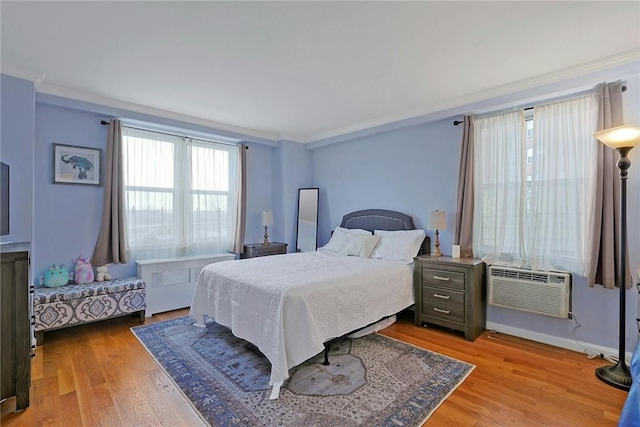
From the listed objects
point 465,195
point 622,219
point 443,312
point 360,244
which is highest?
point 465,195

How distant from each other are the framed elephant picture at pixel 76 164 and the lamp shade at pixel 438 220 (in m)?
4.06

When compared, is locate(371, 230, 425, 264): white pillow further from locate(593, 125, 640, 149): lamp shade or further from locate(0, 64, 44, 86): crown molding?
locate(0, 64, 44, 86): crown molding

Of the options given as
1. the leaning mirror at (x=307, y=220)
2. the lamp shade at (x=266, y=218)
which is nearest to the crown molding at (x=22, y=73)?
the lamp shade at (x=266, y=218)

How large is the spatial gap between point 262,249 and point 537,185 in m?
3.68

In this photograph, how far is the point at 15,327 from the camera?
193cm

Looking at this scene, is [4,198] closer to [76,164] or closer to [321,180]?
[76,164]

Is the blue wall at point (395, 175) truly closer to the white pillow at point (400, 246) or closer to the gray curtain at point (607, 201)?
the white pillow at point (400, 246)

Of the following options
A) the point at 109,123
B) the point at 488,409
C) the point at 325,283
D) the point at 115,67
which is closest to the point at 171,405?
the point at 325,283

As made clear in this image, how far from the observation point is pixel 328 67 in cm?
273

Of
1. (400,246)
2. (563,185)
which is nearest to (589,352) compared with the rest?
(563,185)

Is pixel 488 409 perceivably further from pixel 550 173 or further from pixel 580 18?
pixel 580 18

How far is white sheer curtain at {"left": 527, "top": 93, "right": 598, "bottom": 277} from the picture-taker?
108 inches

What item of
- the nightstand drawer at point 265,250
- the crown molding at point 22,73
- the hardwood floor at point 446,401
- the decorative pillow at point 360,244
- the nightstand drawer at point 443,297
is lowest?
the hardwood floor at point 446,401

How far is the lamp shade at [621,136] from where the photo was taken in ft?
7.16
